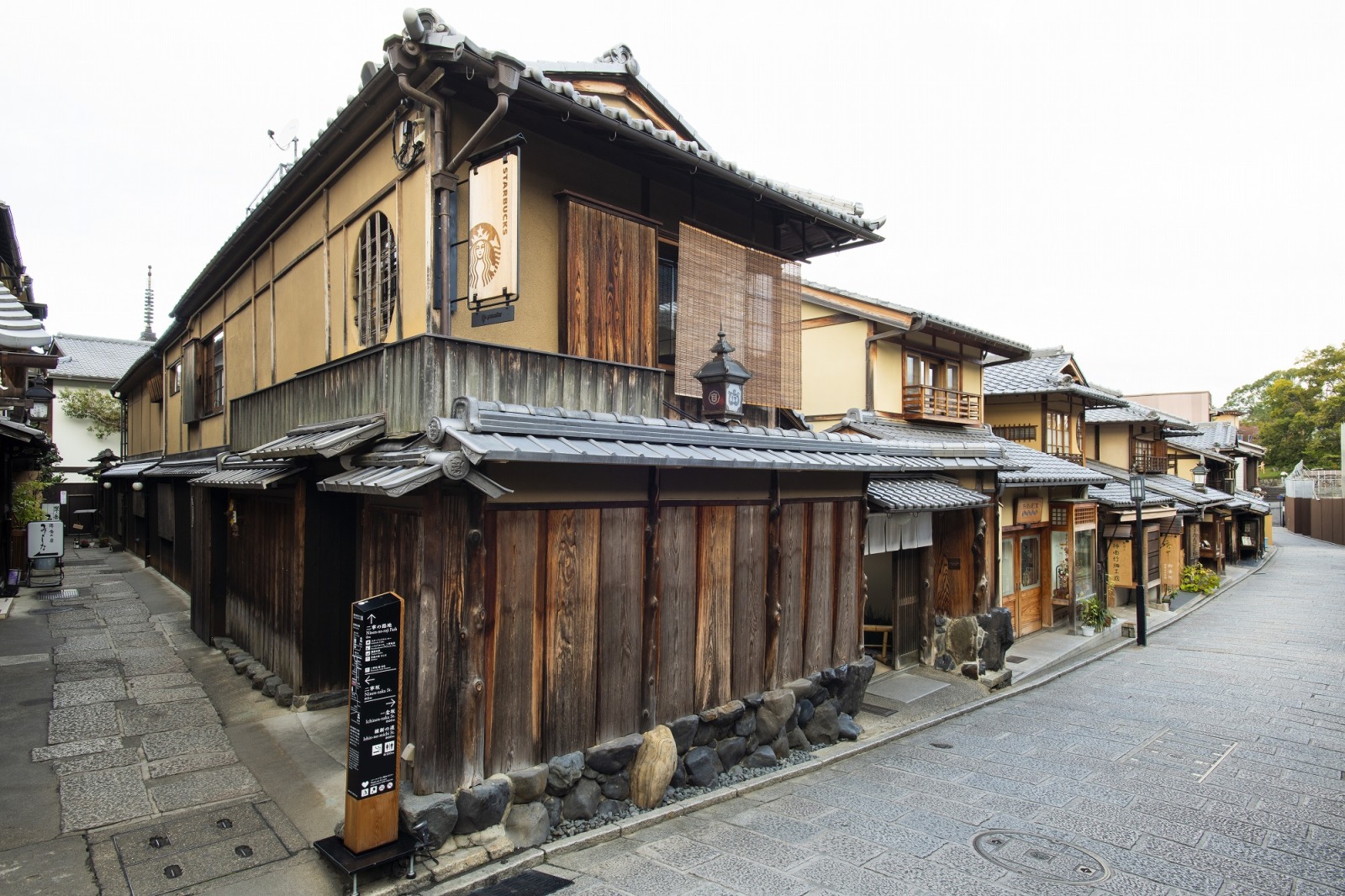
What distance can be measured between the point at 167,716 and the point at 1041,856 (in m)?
11.4

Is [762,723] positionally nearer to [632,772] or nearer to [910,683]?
[632,772]

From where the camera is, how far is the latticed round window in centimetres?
848

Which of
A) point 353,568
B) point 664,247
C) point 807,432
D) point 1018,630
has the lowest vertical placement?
point 1018,630

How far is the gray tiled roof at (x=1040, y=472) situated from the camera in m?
16.9

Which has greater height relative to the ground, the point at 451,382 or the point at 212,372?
the point at 212,372

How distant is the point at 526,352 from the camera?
312 inches

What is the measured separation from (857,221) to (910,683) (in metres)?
8.89

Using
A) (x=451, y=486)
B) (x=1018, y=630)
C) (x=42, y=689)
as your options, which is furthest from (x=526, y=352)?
(x=1018, y=630)

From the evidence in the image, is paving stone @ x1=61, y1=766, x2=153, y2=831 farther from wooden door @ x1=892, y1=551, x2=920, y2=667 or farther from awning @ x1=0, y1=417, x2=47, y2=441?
wooden door @ x1=892, y1=551, x2=920, y2=667

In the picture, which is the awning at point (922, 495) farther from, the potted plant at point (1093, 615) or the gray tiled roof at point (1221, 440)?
the gray tiled roof at point (1221, 440)

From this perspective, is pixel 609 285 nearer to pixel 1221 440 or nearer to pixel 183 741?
pixel 183 741

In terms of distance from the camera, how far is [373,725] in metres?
6.20

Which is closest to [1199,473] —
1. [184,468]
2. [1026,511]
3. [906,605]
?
[1026,511]

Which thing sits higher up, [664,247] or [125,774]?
[664,247]
